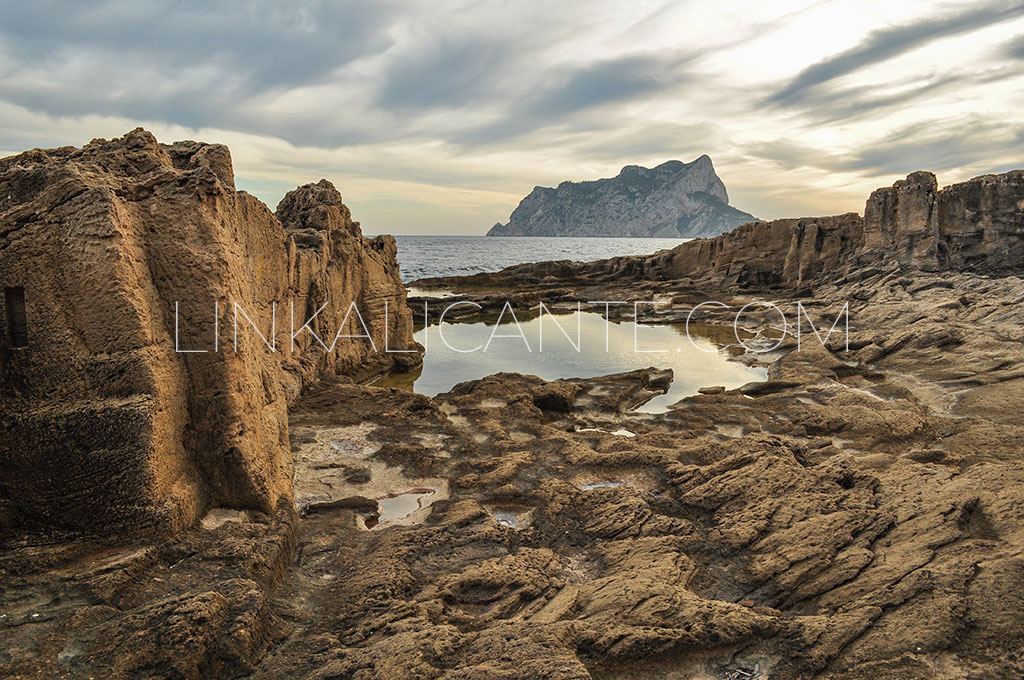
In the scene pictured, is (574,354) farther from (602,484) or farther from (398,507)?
(398,507)

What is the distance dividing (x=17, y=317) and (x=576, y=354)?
1846 centimetres

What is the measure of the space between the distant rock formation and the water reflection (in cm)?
1118

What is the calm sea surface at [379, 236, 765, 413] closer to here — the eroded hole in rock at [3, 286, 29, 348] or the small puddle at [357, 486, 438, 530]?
the small puddle at [357, 486, 438, 530]

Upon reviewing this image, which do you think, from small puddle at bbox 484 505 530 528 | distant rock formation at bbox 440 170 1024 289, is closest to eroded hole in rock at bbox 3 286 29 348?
small puddle at bbox 484 505 530 528

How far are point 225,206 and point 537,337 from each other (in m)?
20.1

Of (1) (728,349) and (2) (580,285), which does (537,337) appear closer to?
(1) (728,349)

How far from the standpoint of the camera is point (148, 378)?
227 inches

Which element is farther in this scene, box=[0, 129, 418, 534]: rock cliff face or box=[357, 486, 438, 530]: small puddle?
box=[357, 486, 438, 530]: small puddle

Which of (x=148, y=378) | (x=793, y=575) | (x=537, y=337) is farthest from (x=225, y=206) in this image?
(x=537, y=337)

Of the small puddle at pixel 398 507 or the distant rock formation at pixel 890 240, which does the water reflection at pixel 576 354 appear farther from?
the distant rock formation at pixel 890 240

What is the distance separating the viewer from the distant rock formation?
28562 mm

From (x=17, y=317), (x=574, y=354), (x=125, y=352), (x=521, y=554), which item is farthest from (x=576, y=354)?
(x=17, y=317)

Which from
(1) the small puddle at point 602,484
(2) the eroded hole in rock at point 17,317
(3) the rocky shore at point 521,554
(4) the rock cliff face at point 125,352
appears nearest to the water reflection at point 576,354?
(3) the rocky shore at point 521,554

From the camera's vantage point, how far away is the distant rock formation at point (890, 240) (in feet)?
93.7
